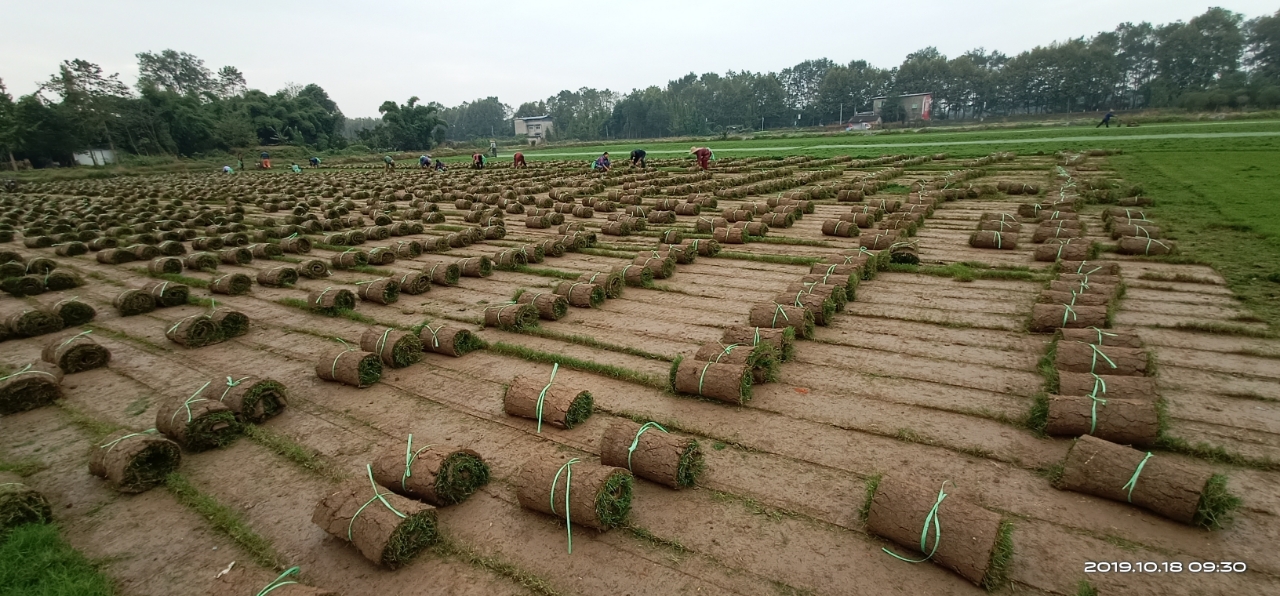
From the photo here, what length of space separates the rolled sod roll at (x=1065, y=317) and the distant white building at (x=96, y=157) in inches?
4168

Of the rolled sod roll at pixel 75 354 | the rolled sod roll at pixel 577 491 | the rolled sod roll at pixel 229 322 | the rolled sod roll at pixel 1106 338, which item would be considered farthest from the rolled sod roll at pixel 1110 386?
the rolled sod roll at pixel 75 354

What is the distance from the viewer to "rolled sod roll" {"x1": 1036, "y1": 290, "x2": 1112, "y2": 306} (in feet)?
33.3

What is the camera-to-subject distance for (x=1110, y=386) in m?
7.21

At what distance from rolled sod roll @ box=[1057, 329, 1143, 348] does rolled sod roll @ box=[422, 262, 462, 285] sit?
13437 millimetres

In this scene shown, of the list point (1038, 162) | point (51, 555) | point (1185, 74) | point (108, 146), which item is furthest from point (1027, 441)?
point (1185, 74)

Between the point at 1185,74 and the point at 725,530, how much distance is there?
15175 cm

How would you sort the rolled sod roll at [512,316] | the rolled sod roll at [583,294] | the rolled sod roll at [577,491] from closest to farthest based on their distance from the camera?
the rolled sod roll at [577,491] < the rolled sod roll at [512,316] < the rolled sod roll at [583,294]

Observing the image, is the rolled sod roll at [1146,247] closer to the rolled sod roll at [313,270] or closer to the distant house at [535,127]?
the rolled sod roll at [313,270]

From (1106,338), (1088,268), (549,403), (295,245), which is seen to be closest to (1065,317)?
(1106,338)

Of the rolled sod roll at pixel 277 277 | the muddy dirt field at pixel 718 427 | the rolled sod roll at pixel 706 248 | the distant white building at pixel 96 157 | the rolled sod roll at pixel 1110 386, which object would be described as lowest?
the muddy dirt field at pixel 718 427

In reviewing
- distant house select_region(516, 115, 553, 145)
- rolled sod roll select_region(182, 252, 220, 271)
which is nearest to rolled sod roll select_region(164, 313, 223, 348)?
rolled sod roll select_region(182, 252, 220, 271)

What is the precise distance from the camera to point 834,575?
519cm

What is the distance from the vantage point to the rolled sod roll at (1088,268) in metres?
12.1

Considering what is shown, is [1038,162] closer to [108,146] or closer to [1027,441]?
[1027,441]
